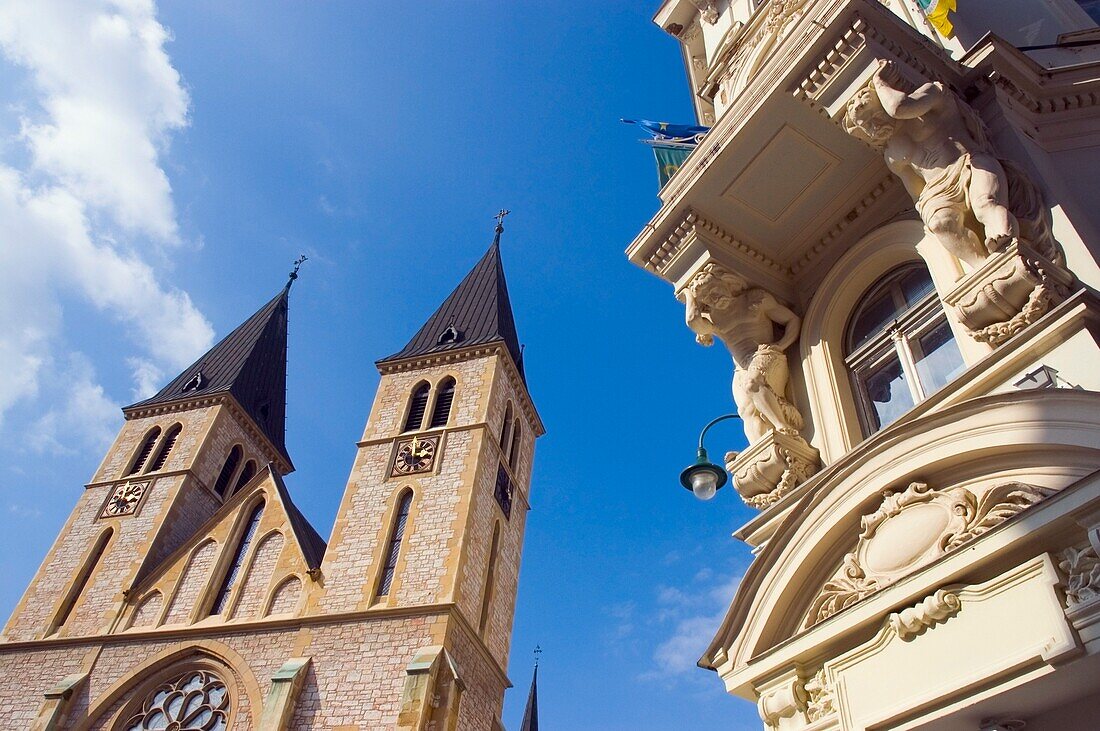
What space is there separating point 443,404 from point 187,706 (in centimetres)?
1180

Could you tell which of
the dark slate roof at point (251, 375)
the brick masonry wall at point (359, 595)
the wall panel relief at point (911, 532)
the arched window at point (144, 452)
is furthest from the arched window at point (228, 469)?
the wall panel relief at point (911, 532)

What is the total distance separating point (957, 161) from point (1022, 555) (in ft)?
7.66

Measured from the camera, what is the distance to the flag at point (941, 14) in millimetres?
5965

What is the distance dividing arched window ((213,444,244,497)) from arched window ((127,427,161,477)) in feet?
8.84

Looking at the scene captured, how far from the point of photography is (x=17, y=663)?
80.7ft

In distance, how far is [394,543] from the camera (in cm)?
2402

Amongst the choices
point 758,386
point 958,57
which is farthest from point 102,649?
point 958,57

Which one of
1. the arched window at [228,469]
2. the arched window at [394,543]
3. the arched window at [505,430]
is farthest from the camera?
the arched window at [228,469]

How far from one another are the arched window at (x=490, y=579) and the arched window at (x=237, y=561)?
7.46 meters

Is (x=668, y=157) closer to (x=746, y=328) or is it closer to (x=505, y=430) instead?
(x=746, y=328)

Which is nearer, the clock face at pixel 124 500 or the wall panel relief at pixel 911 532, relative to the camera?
the wall panel relief at pixel 911 532

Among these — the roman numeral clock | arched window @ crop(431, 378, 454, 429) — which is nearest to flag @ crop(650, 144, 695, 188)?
the roman numeral clock

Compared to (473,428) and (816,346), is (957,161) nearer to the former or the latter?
(816,346)

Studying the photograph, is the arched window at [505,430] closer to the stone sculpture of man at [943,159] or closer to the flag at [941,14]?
the flag at [941,14]
